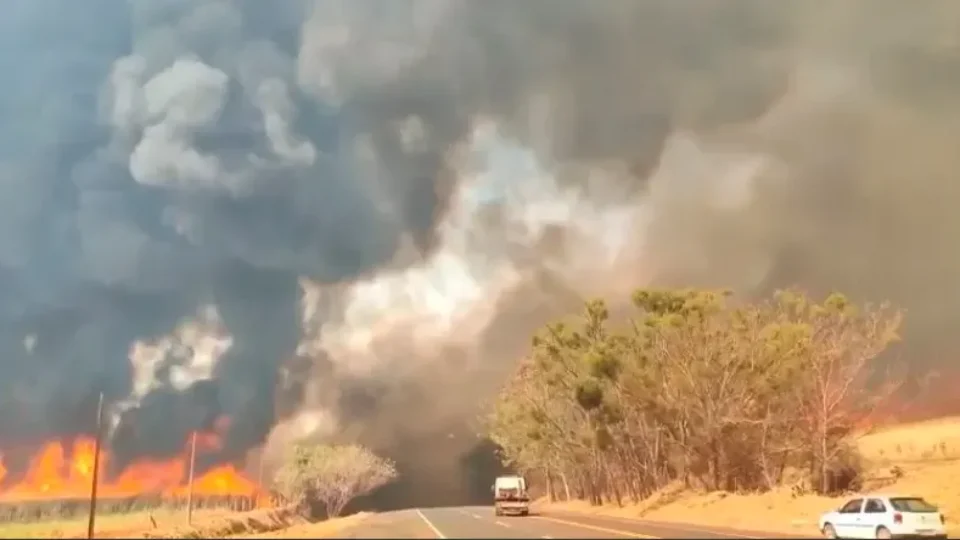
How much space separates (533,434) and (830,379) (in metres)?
31.8

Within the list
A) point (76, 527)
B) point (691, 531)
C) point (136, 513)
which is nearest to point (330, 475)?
point (136, 513)

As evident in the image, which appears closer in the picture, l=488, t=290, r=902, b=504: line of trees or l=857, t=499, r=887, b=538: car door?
l=857, t=499, r=887, b=538: car door

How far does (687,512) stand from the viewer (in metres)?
58.5

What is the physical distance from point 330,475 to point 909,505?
3829 inches

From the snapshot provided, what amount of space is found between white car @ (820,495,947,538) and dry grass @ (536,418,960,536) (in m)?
3.47

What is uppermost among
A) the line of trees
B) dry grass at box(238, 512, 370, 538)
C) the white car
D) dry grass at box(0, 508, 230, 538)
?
the line of trees

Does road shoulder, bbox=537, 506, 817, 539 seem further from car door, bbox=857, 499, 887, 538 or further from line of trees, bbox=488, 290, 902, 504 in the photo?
line of trees, bbox=488, 290, 902, 504

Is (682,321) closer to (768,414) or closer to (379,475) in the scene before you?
(768,414)

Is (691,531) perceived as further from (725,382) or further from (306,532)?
(725,382)

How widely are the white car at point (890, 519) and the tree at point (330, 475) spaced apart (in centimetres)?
9154

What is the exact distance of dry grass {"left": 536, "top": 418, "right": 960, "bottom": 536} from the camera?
159ft

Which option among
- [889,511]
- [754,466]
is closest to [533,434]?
[754,466]

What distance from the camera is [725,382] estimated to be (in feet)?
202

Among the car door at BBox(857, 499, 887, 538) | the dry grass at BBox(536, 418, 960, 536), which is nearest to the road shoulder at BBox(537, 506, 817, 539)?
the dry grass at BBox(536, 418, 960, 536)
